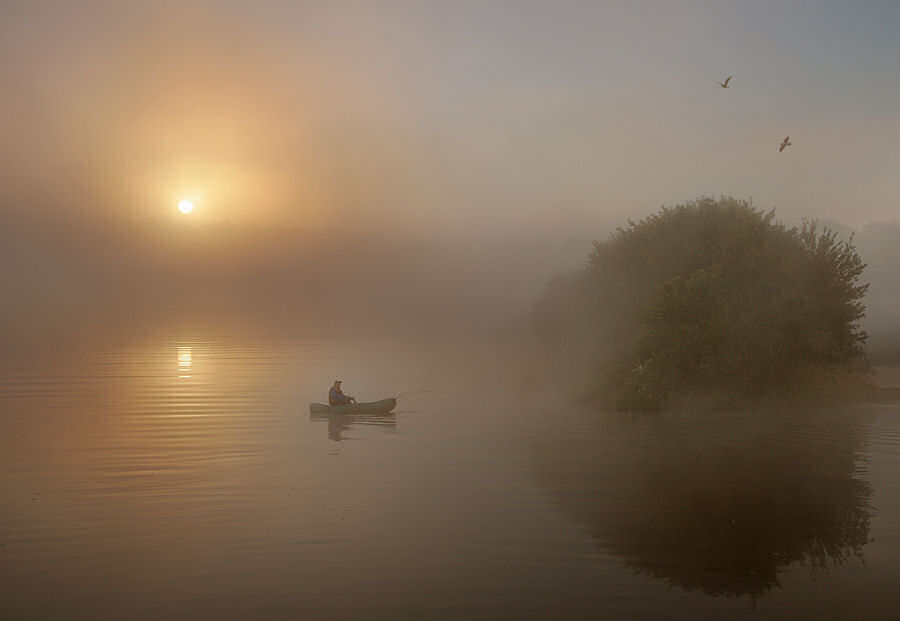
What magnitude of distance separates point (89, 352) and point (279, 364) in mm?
37381

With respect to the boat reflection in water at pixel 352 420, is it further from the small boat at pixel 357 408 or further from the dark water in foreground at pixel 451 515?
the dark water in foreground at pixel 451 515

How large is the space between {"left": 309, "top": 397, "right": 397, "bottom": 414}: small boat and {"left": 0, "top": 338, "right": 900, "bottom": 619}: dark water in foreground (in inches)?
32.5

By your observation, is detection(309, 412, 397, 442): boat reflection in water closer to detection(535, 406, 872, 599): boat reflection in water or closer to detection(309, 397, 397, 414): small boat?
detection(309, 397, 397, 414): small boat

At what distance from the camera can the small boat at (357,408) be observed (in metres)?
49.6

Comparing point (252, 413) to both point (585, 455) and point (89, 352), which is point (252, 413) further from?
point (89, 352)

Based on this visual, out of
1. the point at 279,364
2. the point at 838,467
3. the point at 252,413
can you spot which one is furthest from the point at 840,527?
the point at 279,364

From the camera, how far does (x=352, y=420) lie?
159 feet

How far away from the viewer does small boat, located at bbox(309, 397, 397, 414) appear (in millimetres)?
49594

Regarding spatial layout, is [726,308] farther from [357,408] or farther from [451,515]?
[451,515]

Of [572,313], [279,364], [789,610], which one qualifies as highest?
[572,313]

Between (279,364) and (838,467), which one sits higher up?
(279,364)

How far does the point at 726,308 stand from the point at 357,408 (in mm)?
25010

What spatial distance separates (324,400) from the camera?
62438mm

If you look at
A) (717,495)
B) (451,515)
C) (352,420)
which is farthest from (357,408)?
(717,495)
